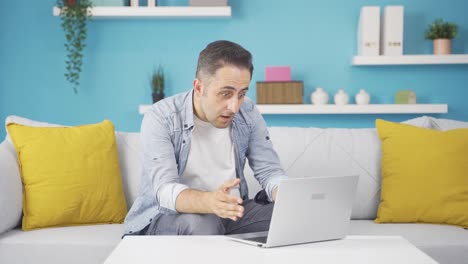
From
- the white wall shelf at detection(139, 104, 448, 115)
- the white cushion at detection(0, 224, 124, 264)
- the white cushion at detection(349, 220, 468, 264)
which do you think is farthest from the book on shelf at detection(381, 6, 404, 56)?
the white cushion at detection(0, 224, 124, 264)

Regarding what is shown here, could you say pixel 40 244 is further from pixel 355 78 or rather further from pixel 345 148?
pixel 355 78

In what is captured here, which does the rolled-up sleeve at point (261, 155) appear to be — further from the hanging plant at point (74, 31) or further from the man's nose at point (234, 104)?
the hanging plant at point (74, 31)

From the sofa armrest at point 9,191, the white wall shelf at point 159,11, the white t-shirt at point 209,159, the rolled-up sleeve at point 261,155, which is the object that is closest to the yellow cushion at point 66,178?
the sofa armrest at point 9,191

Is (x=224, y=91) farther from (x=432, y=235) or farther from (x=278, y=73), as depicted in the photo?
(x=278, y=73)

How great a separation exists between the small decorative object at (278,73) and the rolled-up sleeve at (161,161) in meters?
2.08

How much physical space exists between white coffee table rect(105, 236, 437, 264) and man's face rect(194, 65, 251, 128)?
0.49 m

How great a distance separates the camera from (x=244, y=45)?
429cm

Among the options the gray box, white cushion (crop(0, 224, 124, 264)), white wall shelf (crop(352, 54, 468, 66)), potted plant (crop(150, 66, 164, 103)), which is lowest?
white cushion (crop(0, 224, 124, 264))

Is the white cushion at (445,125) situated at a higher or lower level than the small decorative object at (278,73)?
lower

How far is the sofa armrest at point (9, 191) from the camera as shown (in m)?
2.32

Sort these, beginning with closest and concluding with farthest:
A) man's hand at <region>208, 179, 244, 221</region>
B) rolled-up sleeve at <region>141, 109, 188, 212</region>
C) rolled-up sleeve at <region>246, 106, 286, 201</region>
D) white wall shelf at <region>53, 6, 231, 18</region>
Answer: man's hand at <region>208, 179, 244, 221</region> < rolled-up sleeve at <region>141, 109, 188, 212</region> < rolled-up sleeve at <region>246, 106, 286, 201</region> < white wall shelf at <region>53, 6, 231, 18</region>

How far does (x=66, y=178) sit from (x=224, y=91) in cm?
84

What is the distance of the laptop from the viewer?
61.2 inches

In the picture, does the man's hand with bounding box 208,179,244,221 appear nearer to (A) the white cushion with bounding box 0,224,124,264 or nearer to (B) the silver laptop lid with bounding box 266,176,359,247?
(B) the silver laptop lid with bounding box 266,176,359,247
